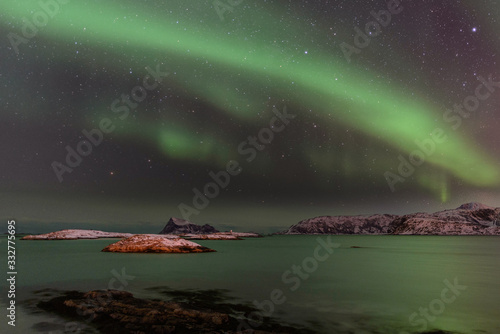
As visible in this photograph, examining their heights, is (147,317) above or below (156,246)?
below

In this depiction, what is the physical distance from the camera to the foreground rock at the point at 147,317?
12.4 metres

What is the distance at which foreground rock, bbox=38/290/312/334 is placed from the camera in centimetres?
1238

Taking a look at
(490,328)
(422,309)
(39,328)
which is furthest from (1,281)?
(490,328)

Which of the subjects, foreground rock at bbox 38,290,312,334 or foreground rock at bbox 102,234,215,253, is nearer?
foreground rock at bbox 38,290,312,334

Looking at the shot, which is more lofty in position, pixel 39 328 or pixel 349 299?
pixel 349 299

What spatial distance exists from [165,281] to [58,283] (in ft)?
27.0

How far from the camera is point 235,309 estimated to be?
1677 centimetres

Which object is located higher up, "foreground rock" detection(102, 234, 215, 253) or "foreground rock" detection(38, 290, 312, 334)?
"foreground rock" detection(102, 234, 215, 253)

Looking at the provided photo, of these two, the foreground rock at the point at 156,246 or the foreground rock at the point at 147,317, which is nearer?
the foreground rock at the point at 147,317

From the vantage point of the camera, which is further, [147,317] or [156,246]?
[156,246]

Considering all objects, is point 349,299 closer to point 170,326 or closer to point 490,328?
point 490,328

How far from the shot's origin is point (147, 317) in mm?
13414

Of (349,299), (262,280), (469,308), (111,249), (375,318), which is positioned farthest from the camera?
(111,249)

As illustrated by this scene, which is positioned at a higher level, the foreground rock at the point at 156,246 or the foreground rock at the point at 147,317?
the foreground rock at the point at 156,246
